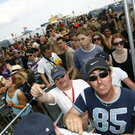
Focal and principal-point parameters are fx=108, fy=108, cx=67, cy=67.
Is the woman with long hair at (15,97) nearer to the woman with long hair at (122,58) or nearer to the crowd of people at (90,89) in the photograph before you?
the crowd of people at (90,89)

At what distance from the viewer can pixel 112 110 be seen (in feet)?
4.19

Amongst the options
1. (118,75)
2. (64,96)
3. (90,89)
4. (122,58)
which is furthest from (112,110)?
(122,58)

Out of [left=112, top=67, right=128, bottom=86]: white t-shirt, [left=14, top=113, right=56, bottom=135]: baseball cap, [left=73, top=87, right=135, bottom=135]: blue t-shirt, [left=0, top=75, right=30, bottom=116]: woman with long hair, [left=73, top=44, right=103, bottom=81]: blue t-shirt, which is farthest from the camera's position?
[left=0, top=75, right=30, bottom=116]: woman with long hair

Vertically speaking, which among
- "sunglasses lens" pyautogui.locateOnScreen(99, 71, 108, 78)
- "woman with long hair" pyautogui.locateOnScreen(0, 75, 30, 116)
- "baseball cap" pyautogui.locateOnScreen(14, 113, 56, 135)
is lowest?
"woman with long hair" pyautogui.locateOnScreen(0, 75, 30, 116)

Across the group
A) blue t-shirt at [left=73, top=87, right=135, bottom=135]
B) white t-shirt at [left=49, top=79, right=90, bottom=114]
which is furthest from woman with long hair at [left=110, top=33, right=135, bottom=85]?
blue t-shirt at [left=73, top=87, right=135, bottom=135]

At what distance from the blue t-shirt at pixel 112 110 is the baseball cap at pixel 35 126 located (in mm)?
545

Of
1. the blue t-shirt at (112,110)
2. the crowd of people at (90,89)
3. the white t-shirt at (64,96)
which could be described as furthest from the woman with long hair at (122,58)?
the blue t-shirt at (112,110)

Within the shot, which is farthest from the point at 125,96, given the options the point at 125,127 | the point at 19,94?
the point at 19,94

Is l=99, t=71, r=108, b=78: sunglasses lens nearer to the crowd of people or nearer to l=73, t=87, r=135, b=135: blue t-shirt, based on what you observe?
the crowd of people

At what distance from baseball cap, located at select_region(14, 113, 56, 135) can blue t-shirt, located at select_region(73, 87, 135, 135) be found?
54cm

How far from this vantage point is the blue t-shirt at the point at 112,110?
48.7 inches

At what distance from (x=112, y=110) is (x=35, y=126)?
2.86 feet

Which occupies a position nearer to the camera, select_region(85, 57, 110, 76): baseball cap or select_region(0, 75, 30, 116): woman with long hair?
select_region(85, 57, 110, 76): baseball cap

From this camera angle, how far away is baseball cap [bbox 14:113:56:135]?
99 centimetres
